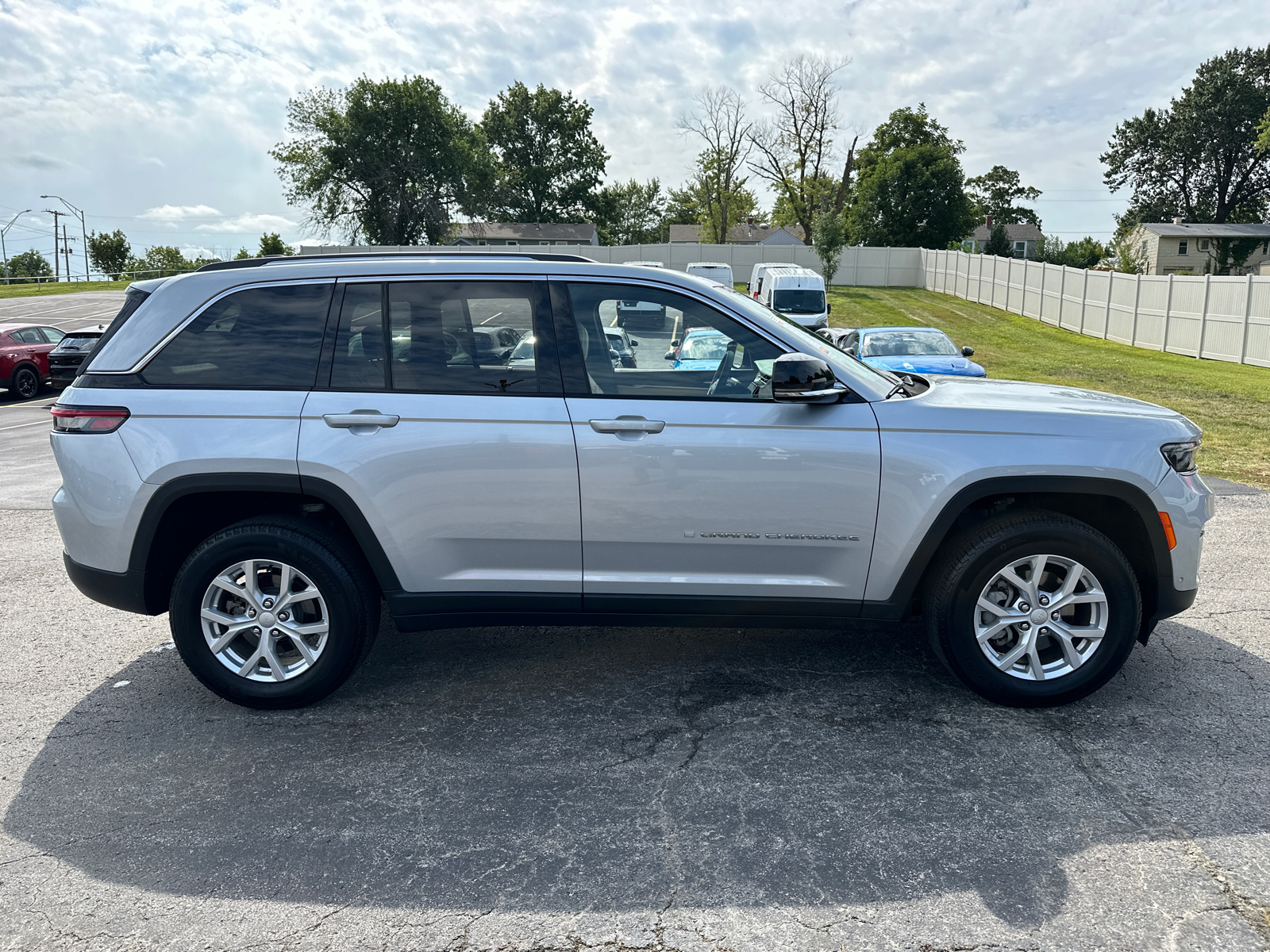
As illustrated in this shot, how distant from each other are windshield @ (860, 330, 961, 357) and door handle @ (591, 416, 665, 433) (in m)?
12.0

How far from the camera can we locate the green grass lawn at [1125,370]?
1182 cm

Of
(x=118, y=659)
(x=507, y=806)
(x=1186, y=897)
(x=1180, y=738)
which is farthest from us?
(x=118, y=659)

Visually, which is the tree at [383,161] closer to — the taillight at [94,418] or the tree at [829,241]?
the tree at [829,241]

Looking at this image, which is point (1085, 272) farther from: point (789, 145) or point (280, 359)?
point (789, 145)

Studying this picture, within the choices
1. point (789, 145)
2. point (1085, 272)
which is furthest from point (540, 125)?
point (1085, 272)

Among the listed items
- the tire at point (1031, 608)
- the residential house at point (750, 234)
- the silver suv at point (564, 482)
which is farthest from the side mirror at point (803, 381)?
the residential house at point (750, 234)

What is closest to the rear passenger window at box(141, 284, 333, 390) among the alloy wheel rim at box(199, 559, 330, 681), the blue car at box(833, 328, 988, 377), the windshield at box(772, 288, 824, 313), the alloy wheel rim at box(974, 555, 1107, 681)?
the alloy wheel rim at box(199, 559, 330, 681)

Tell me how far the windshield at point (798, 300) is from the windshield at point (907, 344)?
1011cm

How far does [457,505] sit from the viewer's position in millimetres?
4004

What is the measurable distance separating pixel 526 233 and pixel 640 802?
272ft

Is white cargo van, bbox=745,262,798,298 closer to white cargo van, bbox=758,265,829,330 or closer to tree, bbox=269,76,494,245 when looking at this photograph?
white cargo van, bbox=758,265,829,330

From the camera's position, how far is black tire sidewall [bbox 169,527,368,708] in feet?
13.4

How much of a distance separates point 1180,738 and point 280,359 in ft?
13.2

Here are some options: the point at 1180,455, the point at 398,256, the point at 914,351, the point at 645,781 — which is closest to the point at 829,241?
the point at 914,351
